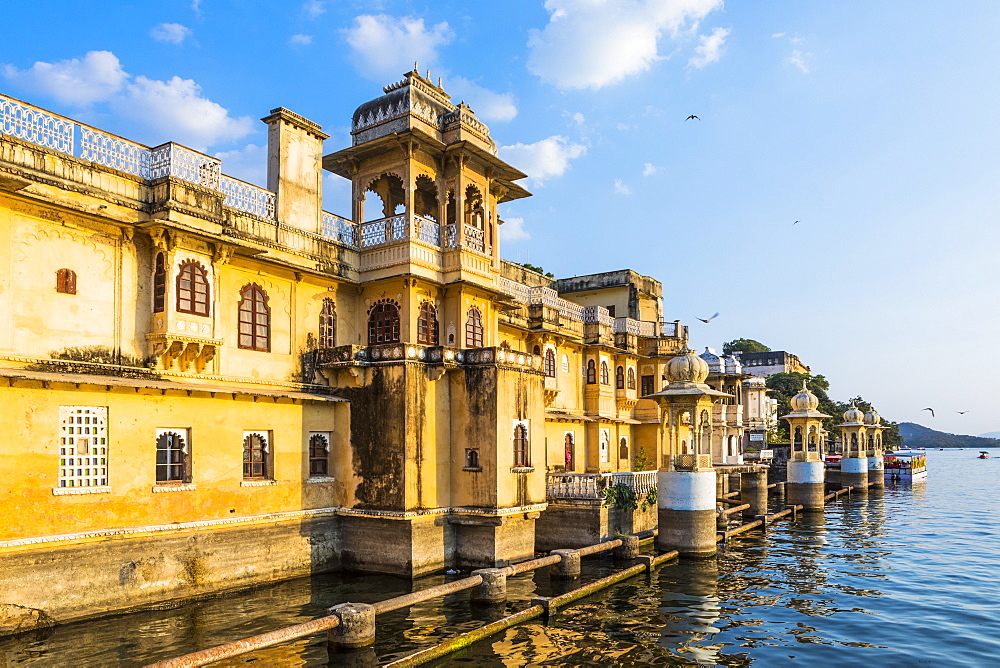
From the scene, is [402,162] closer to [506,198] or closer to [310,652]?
[506,198]

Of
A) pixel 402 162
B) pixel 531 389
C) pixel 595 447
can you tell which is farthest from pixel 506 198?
pixel 595 447

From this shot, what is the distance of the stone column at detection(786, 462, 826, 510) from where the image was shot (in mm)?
38656

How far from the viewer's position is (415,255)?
2180 cm

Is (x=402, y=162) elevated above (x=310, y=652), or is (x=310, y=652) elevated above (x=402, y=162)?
(x=402, y=162)

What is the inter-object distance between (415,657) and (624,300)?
31737mm

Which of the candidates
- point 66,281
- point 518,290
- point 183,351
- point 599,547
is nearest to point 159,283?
point 183,351

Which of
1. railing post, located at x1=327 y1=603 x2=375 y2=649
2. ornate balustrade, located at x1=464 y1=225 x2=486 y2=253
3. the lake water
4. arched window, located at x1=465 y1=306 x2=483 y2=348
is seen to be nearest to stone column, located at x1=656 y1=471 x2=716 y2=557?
the lake water

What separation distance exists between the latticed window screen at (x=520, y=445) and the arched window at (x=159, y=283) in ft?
33.2

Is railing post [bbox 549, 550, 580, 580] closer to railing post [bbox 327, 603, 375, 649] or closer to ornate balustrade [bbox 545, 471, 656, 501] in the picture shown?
ornate balustrade [bbox 545, 471, 656, 501]

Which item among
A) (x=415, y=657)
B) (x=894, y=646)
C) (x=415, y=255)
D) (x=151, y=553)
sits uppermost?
(x=415, y=255)

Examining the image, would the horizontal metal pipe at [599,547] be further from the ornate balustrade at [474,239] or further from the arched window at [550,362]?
the arched window at [550,362]

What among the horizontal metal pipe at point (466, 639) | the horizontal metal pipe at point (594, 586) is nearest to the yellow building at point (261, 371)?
the horizontal metal pipe at point (594, 586)

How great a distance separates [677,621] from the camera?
1641 centimetres

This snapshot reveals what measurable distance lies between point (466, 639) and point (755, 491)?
26.8m
